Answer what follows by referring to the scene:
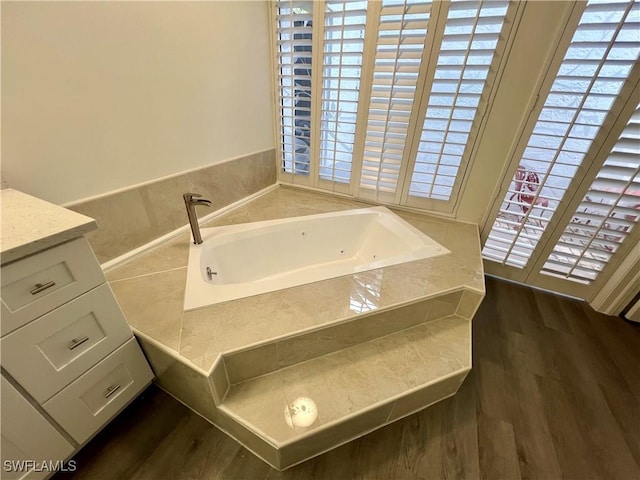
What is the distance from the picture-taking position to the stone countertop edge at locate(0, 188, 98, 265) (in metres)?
0.66

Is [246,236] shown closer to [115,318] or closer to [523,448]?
[115,318]

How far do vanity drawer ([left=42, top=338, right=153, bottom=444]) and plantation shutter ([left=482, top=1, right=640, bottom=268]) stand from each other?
7.58 feet

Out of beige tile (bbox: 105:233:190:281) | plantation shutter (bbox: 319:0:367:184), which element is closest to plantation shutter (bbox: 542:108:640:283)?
plantation shutter (bbox: 319:0:367:184)

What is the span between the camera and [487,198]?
1.83 m

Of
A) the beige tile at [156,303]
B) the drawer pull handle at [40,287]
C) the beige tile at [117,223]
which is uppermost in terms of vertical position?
the drawer pull handle at [40,287]

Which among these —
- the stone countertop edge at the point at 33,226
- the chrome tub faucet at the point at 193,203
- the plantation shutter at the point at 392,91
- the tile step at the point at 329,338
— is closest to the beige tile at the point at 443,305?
the tile step at the point at 329,338

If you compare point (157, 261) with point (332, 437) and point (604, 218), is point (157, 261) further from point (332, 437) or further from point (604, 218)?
point (604, 218)

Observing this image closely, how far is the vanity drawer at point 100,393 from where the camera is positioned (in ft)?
2.87

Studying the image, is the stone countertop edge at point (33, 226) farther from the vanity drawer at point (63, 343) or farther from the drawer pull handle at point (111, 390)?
the drawer pull handle at point (111, 390)

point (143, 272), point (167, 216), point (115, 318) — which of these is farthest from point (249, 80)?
point (115, 318)

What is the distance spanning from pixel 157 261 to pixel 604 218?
270 centimetres

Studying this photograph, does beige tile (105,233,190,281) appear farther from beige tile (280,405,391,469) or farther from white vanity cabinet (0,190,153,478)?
beige tile (280,405,391,469)

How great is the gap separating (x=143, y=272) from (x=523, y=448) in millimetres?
2023

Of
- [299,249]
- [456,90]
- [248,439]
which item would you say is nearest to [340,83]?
[456,90]
